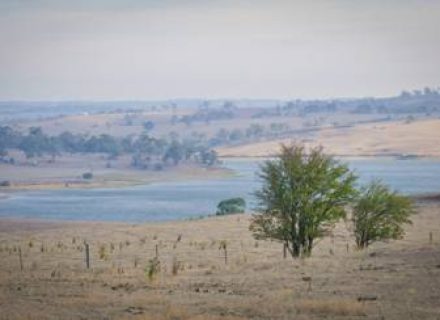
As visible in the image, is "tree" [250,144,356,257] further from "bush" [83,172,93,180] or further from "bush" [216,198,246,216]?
A: "bush" [83,172,93,180]

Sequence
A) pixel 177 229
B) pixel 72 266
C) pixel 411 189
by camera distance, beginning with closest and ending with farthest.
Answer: pixel 72 266
pixel 177 229
pixel 411 189

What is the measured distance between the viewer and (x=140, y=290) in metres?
28.9

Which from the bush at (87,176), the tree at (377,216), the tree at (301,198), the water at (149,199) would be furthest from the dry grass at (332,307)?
the bush at (87,176)

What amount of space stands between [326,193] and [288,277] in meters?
13.2

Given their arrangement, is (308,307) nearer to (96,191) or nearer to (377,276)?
(377,276)

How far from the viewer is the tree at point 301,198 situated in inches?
1678

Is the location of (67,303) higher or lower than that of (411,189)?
higher

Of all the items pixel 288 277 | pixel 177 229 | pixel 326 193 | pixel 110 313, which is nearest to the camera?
pixel 110 313

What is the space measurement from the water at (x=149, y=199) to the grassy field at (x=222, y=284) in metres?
47.8

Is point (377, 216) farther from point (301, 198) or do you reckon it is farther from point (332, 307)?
point (332, 307)

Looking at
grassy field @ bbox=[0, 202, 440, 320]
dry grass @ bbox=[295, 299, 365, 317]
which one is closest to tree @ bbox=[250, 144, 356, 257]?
grassy field @ bbox=[0, 202, 440, 320]

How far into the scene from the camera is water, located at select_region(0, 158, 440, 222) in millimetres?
109188

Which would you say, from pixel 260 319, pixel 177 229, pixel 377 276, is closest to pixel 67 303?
pixel 260 319

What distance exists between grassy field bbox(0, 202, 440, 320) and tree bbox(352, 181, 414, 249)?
4.83 ft
